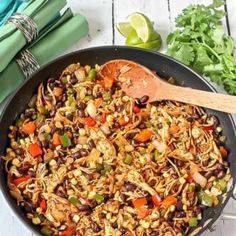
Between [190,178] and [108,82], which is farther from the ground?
[108,82]

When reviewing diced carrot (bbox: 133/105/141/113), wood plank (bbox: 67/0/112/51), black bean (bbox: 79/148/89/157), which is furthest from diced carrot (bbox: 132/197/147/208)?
wood plank (bbox: 67/0/112/51)

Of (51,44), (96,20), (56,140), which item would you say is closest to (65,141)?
(56,140)

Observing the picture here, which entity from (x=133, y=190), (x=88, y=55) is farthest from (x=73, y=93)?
(x=133, y=190)

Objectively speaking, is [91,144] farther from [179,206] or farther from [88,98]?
[179,206]

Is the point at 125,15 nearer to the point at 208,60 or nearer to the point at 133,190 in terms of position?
the point at 208,60

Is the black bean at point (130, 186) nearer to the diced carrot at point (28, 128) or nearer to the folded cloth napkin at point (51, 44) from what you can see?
the diced carrot at point (28, 128)

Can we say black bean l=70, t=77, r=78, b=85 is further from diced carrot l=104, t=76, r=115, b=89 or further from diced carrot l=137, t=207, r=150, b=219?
diced carrot l=137, t=207, r=150, b=219

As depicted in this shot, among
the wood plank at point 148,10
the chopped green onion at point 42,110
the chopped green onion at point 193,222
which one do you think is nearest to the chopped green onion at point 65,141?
the chopped green onion at point 42,110
